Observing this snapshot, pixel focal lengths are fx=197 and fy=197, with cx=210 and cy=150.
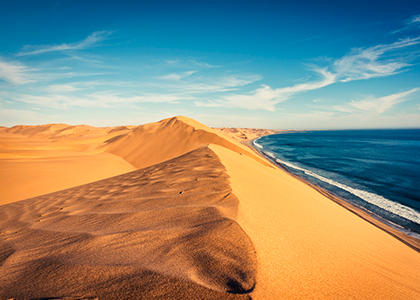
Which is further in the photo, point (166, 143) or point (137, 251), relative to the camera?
point (166, 143)

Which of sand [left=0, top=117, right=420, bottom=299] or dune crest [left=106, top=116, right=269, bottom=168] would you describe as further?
dune crest [left=106, top=116, right=269, bottom=168]

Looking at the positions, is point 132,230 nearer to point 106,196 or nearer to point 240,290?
point 240,290

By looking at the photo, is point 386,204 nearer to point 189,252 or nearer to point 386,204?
point 386,204

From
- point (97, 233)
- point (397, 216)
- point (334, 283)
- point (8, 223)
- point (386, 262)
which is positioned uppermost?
point (97, 233)

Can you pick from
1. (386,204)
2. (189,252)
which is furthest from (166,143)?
(386,204)

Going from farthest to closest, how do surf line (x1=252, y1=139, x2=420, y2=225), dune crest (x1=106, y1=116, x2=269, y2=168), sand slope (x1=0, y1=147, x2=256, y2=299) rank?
dune crest (x1=106, y1=116, x2=269, y2=168) < surf line (x1=252, y1=139, x2=420, y2=225) < sand slope (x1=0, y1=147, x2=256, y2=299)

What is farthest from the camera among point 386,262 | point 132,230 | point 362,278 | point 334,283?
point 386,262

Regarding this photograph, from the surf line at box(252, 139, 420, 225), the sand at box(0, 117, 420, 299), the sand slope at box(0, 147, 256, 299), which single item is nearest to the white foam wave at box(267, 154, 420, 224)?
the surf line at box(252, 139, 420, 225)

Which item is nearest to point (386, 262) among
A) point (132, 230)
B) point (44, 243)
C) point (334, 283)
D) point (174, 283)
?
point (334, 283)

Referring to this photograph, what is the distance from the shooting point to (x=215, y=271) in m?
1.39

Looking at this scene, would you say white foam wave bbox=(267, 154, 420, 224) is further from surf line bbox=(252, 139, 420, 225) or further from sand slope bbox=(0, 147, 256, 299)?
sand slope bbox=(0, 147, 256, 299)

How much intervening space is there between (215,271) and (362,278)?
1435 mm

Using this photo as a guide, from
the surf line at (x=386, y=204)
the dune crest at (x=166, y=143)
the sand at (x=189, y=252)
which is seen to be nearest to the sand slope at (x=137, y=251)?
the sand at (x=189, y=252)

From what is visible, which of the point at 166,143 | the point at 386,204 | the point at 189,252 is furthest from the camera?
the point at 166,143
